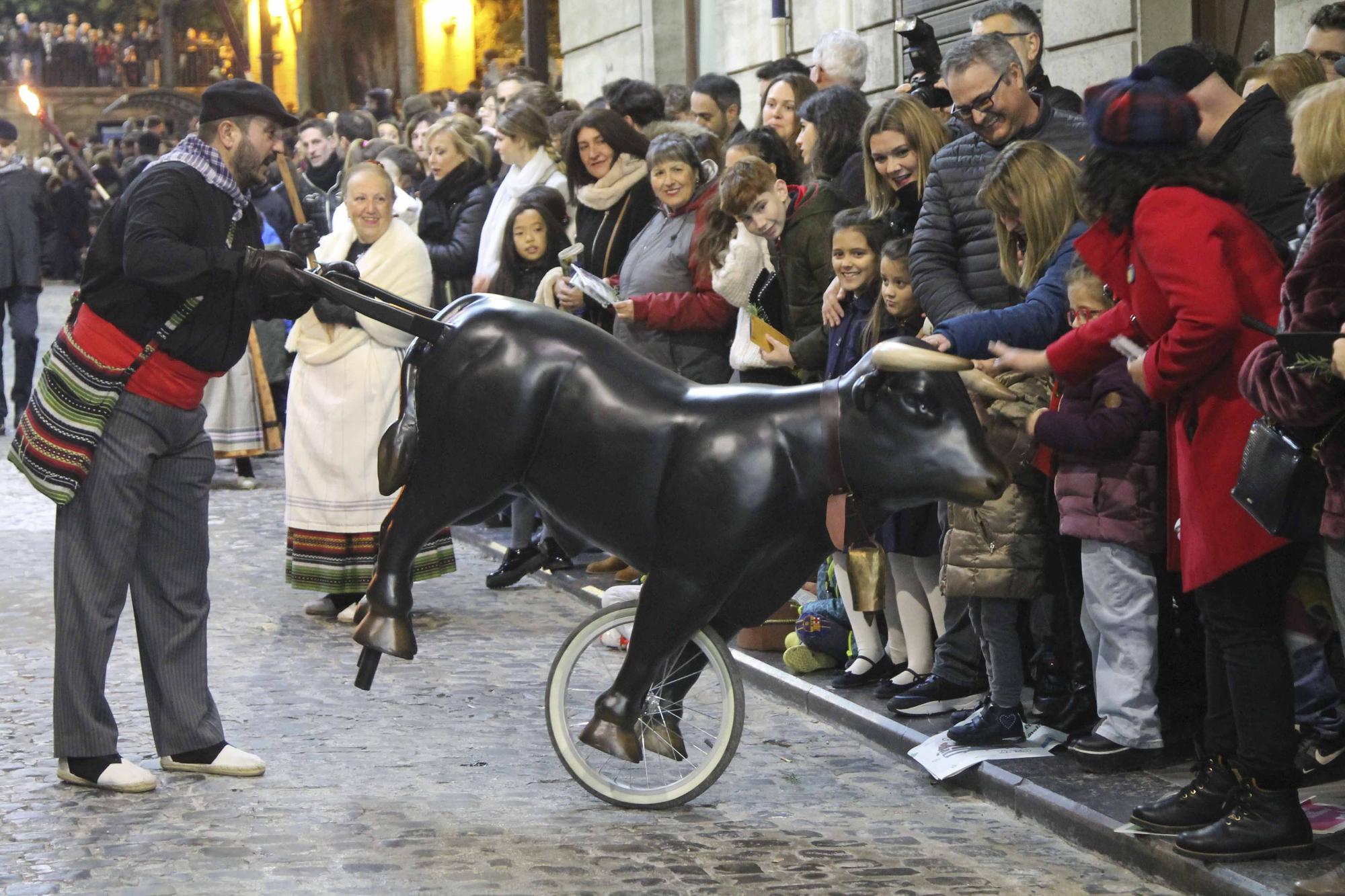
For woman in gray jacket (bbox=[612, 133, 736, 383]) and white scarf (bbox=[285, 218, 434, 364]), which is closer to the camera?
woman in gray jacket (bbox=[612, 133, 736, 383])

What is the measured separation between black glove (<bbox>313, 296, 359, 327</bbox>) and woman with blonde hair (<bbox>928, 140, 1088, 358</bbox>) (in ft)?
11.9

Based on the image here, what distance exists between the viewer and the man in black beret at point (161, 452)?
6074 millimetres

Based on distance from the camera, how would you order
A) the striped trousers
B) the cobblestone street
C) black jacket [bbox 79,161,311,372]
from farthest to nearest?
the striped trousers, black jacket [bbox 79,161,311,372], the cobblestone street

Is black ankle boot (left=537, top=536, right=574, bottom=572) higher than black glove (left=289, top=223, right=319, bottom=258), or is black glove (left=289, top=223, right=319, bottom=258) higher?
black glove (left=289, top=223, right=319, bottom=258)

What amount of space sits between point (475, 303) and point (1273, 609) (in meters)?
2.59

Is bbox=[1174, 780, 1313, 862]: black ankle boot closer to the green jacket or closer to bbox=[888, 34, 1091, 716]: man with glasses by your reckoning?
bbox=[888, 34, 1091, 716]: man with glasses

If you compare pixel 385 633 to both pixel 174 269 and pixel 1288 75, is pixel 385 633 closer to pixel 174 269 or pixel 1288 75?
pixel 174 269

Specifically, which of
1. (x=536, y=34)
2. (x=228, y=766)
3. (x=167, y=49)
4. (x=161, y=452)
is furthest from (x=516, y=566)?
(x=167, y=49)

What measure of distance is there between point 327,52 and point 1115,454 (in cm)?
4006

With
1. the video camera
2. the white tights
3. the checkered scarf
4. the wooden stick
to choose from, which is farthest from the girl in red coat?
the wooden stick

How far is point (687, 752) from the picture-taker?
6059 millimetres

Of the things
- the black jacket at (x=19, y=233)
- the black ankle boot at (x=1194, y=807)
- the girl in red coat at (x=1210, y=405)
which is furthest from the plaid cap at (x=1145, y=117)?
the black jacket at (x=19, y=233)

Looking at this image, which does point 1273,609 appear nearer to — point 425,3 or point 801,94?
point 801,94

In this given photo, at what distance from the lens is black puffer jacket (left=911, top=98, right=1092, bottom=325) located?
22.1 ft
